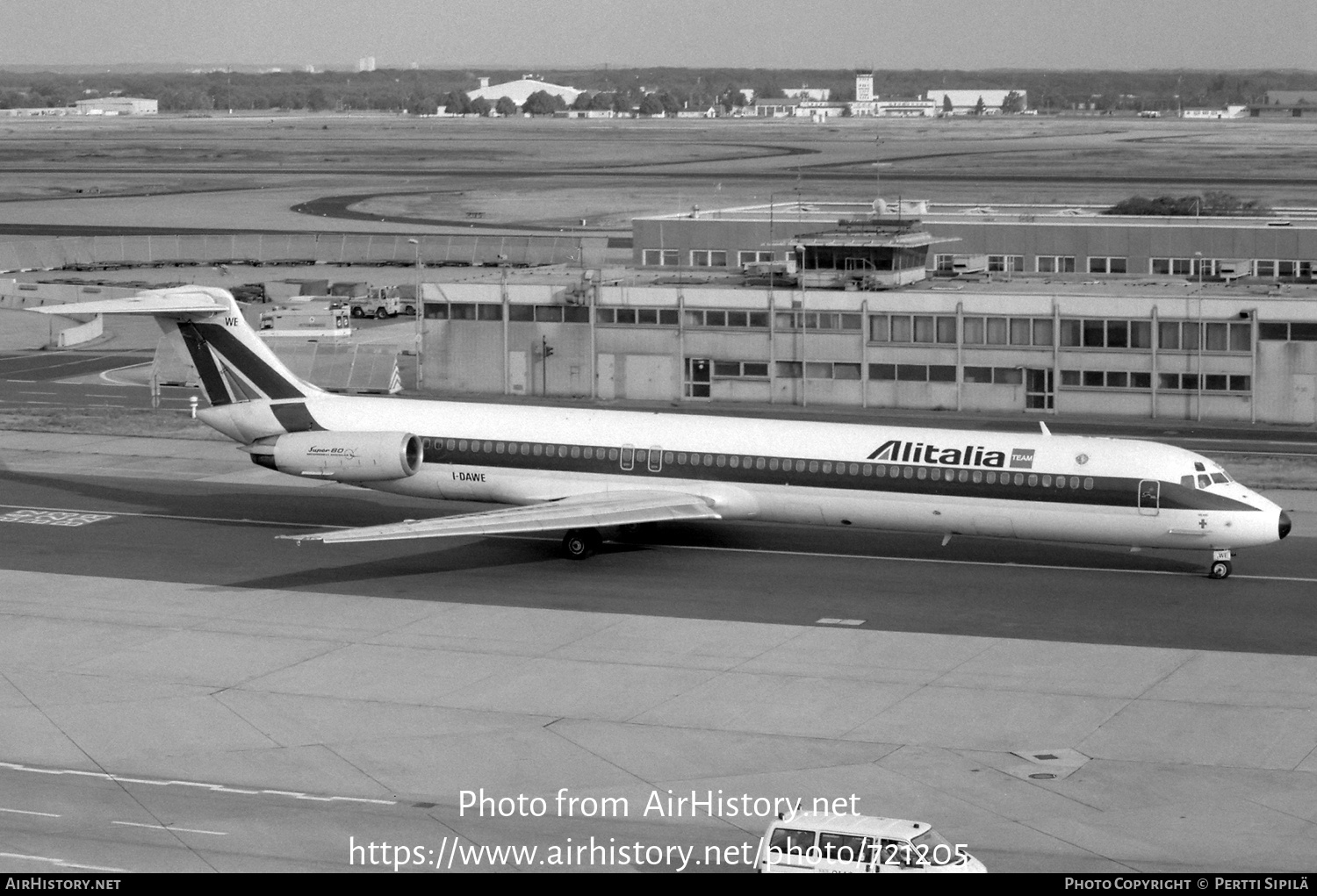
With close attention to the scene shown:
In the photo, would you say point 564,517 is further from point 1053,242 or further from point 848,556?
point 1053,242

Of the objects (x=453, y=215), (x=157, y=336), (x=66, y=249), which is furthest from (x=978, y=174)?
(x=157, y=336)

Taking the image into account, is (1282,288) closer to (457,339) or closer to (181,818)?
(457,339)

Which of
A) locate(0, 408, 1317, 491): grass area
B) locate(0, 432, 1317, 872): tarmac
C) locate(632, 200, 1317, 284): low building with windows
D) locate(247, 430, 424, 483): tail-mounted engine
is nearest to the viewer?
locate(0, 432, 1317, 872): tarmac

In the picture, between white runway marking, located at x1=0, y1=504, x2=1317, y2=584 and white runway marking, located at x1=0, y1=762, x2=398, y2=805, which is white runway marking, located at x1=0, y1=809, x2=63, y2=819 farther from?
white runway marking, located at x1=0, y1=504, x2=1317, y2=584

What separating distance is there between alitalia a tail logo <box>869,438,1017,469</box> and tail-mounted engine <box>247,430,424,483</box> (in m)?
11.3

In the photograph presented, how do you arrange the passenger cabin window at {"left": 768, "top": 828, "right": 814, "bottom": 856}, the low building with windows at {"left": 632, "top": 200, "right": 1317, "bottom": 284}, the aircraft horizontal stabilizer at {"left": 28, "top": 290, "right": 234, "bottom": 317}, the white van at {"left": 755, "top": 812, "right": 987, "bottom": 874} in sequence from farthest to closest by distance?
the low building with windows at {"left": 632, "top": 200, "right": 1317, "bottom": 284} → the aircraft horizontal stabilizer at {"left": 28, "top": 290, "right": 234, "bottom": 317} → the passenger cabin window at {"left": 768, "top": 828, "right": 814, "bottom": 856} → the white van at {"left": 755, "top": 812, "right": 987, "bottom": 874}

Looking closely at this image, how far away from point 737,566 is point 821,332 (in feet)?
94.2

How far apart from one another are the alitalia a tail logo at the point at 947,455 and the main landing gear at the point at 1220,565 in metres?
4.62

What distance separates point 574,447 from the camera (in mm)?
41625

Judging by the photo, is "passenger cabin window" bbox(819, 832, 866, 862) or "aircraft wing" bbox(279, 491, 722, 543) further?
"aircraft wing" bbox(279, 491, 722, 543)

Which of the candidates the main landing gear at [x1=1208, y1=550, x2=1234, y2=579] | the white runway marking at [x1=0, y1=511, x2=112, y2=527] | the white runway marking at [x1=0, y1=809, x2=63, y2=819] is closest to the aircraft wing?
the white runway marking at [x1=0, y1=511, x2=112, y2=527]

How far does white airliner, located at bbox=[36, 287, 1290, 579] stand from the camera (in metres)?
37.9

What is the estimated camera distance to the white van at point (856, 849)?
65.0 ft

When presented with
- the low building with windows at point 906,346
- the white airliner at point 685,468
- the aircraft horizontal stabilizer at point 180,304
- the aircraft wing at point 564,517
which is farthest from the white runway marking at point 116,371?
the aircraft wing at point 564,517
